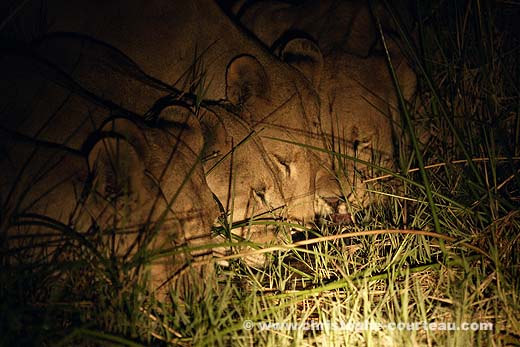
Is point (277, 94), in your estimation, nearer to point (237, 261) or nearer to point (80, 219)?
point (237, 261)

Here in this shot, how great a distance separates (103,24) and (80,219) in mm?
903

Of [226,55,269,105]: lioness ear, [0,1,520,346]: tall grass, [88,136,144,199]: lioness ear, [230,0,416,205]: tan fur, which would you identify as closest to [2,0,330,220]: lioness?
[226,55,269,105]: lioness ear

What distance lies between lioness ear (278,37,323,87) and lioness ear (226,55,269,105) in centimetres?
25

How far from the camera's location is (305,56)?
2.29 m

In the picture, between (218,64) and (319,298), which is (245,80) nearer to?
(218,64)

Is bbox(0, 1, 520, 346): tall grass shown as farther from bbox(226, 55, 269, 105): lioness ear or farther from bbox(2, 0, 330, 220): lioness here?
bbox(226, 55, 269, 105): lioness ear

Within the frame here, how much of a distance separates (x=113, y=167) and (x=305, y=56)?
117 cm

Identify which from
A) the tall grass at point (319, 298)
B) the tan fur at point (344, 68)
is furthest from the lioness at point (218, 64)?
the tall grass at point (319, 298)

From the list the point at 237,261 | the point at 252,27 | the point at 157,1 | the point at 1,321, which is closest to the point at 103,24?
the point at 157,1

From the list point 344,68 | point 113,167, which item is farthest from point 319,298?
point 344,68

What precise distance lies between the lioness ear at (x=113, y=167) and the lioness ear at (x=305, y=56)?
3.37 feet

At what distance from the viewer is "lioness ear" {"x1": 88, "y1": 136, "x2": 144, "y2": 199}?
1521 millimetres

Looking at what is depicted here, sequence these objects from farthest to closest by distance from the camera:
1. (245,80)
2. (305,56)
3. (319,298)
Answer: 1. (305,56)
2. (245,80)
3. (319,298)

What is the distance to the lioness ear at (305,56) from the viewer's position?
7.45 feet
